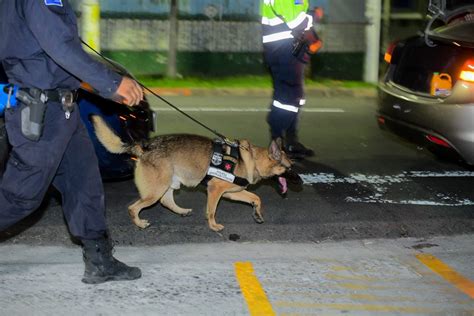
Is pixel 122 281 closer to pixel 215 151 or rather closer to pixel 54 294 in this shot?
pixel 54 294

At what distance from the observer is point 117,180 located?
22.2 feet

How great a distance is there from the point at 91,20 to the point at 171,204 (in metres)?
6.22

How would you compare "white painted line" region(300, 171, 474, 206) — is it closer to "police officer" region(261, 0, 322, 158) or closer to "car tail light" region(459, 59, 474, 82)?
"police officer" region(261, 0, 322, 158)

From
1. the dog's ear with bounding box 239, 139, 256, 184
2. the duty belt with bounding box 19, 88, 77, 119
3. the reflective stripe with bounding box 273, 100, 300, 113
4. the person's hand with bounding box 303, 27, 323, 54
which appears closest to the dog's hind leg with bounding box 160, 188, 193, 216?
the dog's ear with bounding box 239, 139, 256, 184

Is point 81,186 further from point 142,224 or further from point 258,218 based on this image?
point 258,218

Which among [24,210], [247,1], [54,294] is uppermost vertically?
[247,1]

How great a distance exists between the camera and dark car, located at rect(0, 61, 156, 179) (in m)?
5.90

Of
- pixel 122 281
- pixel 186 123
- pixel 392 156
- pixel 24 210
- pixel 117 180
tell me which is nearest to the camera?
pixel 24 210

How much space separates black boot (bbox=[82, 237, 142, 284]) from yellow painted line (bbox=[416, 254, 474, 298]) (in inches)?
74.5

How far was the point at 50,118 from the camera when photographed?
436 cm

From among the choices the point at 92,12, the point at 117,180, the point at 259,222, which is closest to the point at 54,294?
the point at 259,222

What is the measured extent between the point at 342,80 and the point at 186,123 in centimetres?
474

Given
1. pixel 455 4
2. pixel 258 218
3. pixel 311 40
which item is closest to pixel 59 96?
pixel 258 218

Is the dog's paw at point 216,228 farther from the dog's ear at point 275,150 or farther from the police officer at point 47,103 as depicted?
the police officer at point 47,103
